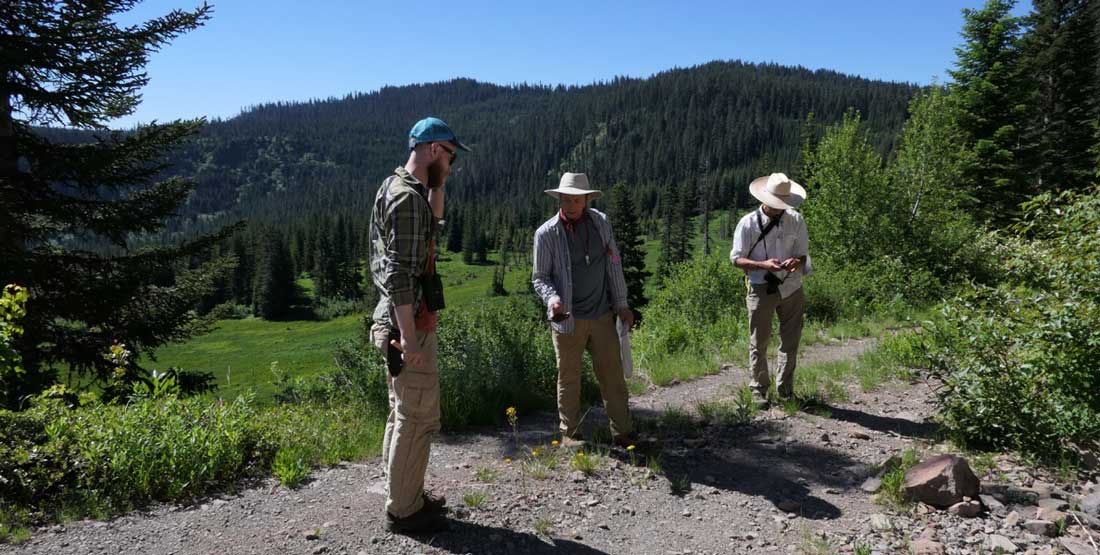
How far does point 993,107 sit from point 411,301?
34.6m

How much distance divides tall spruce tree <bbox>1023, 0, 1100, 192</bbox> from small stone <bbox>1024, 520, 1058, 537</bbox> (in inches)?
1387

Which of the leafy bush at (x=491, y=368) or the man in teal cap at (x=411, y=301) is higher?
the man in teal cap at (x=411, y=301)

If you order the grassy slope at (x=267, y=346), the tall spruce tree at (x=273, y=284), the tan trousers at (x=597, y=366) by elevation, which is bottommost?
the grassy slope at (x=267, y=346)

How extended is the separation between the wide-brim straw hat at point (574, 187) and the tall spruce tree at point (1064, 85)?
Result: 117ft

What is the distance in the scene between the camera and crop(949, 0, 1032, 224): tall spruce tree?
27.3 meters

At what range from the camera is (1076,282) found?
4.55 m

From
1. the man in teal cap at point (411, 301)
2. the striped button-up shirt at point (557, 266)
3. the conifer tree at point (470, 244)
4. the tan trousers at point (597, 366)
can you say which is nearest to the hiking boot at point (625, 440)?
the tan trousers at point (597, 366)

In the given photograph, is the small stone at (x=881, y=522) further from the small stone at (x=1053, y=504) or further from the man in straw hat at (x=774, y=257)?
the man in straw hat at (x=774, y=257)

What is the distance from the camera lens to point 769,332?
20.3ft

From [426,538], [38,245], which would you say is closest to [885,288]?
[426,538]

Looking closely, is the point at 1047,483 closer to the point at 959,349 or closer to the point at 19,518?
the point at 959,349

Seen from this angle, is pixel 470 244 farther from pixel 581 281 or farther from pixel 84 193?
pixel 581 281

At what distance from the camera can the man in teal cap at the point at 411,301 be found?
3.30 meters

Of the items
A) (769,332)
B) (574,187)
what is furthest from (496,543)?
(769,332)
